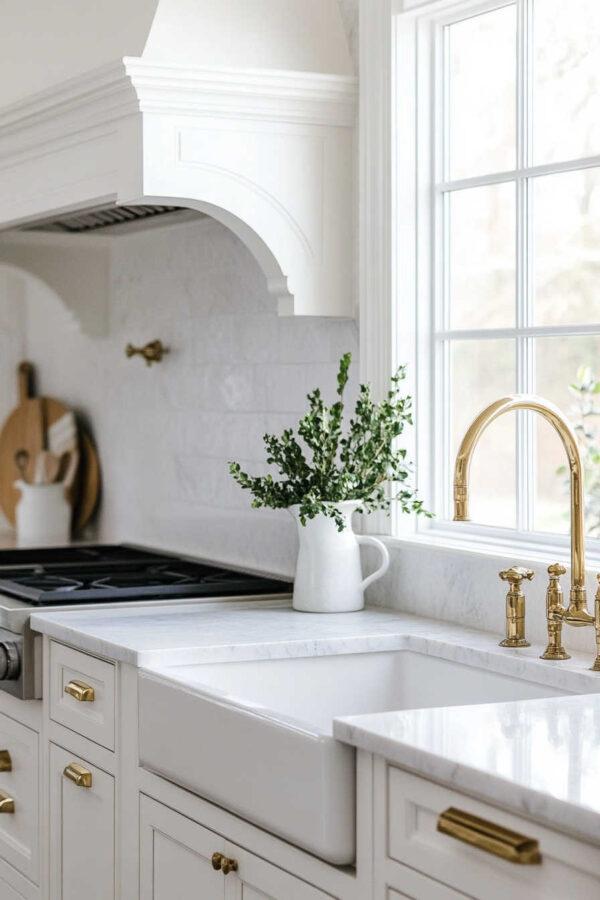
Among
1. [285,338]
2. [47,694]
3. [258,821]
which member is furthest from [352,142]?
[258,821]

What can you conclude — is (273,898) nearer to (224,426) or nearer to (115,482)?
(224,426)

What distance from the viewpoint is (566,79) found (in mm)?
2623

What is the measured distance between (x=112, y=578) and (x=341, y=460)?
68cm

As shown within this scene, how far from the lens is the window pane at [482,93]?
2.76 meters

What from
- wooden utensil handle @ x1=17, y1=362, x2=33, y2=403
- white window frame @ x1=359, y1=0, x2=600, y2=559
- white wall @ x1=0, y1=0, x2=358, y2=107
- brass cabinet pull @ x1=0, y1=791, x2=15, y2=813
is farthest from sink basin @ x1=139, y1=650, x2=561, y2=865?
wooden utensil handle @ x1=17, y1=362, x2=33, y2=403

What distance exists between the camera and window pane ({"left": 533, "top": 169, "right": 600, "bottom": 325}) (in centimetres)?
260

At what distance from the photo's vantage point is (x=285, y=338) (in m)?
3.30

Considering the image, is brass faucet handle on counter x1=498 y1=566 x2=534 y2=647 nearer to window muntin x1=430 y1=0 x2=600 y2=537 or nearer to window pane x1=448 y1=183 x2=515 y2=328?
window muntin x1=430 y1=0 x2=600 y2=537

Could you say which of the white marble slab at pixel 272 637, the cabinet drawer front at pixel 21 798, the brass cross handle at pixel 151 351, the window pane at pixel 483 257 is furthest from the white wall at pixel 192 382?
the cabinet drawer front at pixel 21 798

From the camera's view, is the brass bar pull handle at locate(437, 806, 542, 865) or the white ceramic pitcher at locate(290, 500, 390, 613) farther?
the white ceramic pitcher at locate(290, 500, 390, 613)

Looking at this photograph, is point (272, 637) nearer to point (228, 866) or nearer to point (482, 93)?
point (228, 866)

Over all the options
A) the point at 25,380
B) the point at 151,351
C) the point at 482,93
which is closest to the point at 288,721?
the point at 482,93

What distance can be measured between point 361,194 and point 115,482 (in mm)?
1555

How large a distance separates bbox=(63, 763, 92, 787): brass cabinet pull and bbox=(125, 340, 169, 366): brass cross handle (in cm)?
152
